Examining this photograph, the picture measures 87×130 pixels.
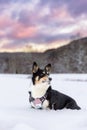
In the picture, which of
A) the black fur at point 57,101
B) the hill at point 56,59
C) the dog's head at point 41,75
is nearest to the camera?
the dog's head at point 41,75

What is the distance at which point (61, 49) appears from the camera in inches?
1496

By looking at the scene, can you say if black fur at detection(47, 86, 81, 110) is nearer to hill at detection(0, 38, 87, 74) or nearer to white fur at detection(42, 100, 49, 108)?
white fur at detection(42, 100, 49, 108)

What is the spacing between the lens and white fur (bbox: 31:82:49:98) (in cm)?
916

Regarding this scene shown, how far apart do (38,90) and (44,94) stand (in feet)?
0.51

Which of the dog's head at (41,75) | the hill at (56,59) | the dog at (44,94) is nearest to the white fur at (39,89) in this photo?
the dog at (44,94)

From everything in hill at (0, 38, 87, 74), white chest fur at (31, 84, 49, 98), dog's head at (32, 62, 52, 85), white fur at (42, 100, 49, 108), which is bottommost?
white fur at (42, 100, 49, 108)

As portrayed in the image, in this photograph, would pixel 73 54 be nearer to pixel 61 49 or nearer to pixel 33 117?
pixel 61 49

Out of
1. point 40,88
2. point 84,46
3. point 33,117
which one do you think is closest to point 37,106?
point 40,88

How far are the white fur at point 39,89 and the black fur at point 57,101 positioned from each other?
13cm

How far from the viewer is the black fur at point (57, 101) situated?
369 inches

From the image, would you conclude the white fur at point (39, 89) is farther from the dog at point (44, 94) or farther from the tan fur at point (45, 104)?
the tan fur at point (45, 104)

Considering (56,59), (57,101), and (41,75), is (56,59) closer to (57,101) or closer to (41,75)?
(57,101)

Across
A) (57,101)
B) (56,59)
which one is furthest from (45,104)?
(56,59)

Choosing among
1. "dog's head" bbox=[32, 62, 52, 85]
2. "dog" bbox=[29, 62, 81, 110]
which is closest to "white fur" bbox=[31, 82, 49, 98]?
"dog" bbox=[29, 62, 81, 110]
